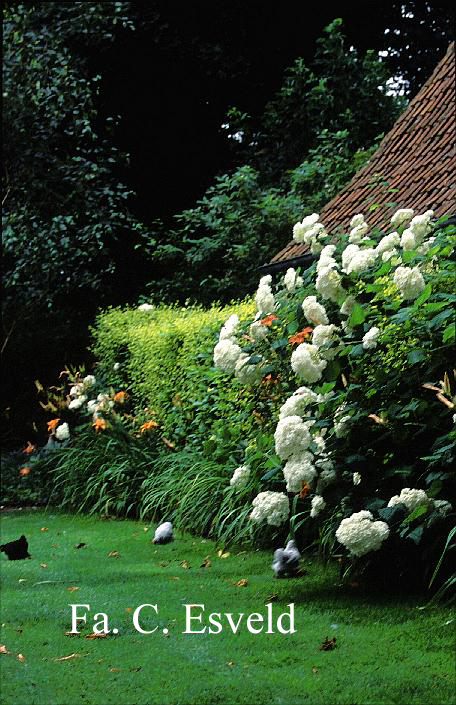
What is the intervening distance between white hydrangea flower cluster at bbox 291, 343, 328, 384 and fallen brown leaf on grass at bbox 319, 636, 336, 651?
152cm

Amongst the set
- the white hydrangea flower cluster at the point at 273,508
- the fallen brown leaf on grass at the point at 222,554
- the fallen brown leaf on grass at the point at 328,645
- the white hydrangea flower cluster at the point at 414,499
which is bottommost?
the fallen brown leaf on grass at the point at 222,554

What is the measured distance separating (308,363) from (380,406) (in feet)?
1.62

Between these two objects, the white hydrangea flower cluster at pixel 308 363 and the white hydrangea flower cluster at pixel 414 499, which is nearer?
the white hydrangea flower cluster at pixel 414 499

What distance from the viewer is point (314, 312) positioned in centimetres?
593

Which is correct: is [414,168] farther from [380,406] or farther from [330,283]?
[380,406]

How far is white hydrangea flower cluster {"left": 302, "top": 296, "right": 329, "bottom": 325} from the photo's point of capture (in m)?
5.92

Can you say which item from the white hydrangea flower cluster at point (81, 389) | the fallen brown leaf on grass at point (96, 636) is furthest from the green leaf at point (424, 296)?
the white hydrangea flower cluster at point (81, 389)

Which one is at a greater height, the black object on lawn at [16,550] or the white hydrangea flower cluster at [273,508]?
the white hydrangea flower cluster at [273,508]

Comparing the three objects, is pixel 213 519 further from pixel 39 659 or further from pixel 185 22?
pixel 185 22

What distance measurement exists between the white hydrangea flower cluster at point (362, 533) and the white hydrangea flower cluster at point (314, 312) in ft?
4.11

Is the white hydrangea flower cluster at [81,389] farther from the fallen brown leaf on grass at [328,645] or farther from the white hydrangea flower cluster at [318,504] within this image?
the fallen brown leaf on grass at [328,645]

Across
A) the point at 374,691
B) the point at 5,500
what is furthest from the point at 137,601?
the point at 5,500

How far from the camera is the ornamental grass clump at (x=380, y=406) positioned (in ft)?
17.8

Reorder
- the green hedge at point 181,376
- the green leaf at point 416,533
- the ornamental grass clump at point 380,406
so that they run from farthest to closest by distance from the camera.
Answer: the green hedge at point 181,376, the ornamental grass clump at point 380,406, the green leaf at point 416,533
